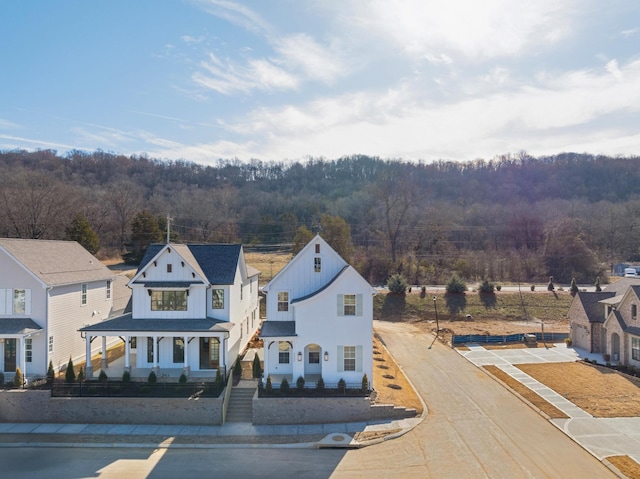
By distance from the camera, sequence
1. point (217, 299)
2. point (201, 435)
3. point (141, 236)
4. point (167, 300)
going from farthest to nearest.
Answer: point (141, 236), point (217, 299), point (167, 300), point (201, 435)

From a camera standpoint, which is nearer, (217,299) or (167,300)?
(167,300)

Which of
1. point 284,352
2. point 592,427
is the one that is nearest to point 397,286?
point 284,352

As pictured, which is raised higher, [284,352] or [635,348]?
[284,352]

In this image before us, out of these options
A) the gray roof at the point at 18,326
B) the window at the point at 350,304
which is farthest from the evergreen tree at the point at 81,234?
the window at the point at 350,304

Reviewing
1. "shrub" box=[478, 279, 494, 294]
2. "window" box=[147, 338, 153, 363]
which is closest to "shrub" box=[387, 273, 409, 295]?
"shrub" box=[478, 279, 494, 294]

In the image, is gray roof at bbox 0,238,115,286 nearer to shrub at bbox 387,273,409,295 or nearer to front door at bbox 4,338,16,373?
front door at bbox 4,338,16,373

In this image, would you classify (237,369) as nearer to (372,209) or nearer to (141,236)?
(141,236)
